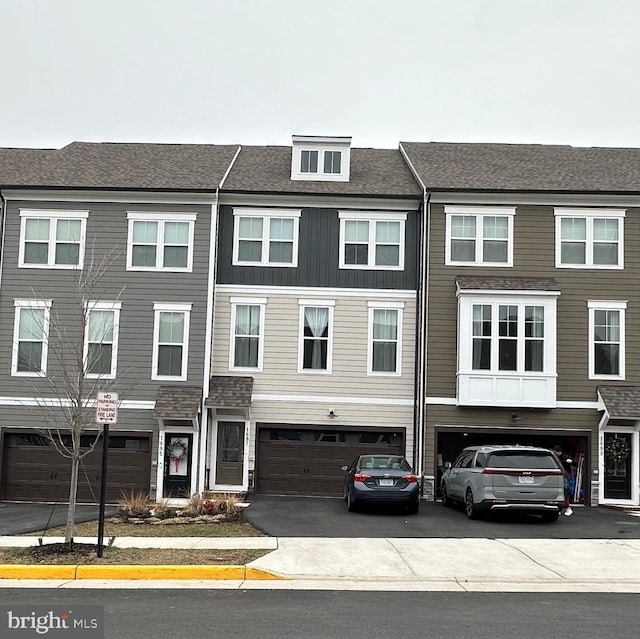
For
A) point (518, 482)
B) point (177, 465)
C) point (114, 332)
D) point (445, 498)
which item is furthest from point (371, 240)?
point (518, 482)

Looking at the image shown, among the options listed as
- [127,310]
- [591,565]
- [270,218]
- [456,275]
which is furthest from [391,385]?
[591,565]

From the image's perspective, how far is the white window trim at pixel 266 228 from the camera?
24.1 meters

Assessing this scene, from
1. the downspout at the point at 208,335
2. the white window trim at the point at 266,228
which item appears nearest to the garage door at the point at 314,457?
the downspout at the point at 208,335

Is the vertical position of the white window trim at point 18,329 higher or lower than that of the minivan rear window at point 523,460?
higher

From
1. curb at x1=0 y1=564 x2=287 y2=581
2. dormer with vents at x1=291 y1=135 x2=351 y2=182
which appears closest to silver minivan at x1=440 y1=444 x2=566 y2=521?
curb at x1=0 y1=564 x2=287 y2=581

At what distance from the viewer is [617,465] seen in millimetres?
22938

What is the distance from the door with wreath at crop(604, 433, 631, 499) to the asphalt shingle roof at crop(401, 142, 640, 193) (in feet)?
23.4

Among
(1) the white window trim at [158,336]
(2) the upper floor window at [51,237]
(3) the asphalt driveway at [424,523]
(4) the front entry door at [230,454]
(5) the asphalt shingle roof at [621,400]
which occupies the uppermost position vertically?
(2) the upper floor window at [51,237]

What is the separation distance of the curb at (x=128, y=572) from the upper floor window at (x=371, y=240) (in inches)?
548

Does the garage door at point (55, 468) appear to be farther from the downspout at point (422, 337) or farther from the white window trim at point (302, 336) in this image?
the downspout at point (422, 337)

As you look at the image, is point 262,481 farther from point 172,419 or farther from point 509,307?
point 509,307

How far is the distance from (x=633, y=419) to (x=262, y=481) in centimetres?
1059

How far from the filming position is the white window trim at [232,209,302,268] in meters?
24.1

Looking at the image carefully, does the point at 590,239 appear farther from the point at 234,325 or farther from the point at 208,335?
the point at 208,335
